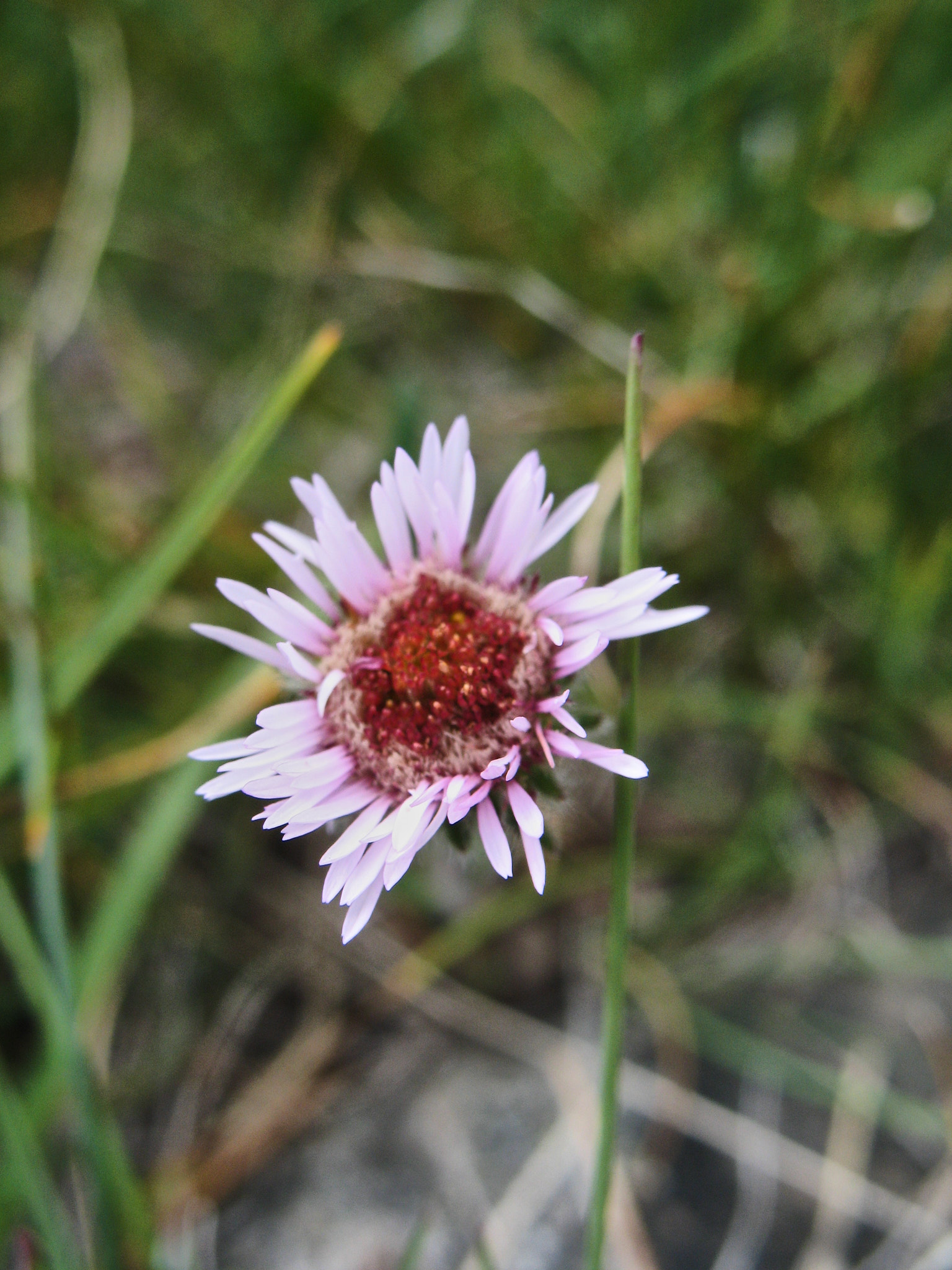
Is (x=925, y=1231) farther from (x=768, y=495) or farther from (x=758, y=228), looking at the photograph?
(x=758, y=228)

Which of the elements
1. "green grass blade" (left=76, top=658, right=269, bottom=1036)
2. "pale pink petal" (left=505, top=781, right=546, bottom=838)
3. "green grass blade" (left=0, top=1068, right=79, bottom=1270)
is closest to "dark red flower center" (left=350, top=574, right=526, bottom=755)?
"pale pink petal" (left=505, top=781, right=546, bottom=838)

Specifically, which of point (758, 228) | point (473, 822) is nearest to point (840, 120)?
point (758, 228)

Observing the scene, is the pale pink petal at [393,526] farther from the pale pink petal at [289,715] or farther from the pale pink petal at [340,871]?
the pale pink petal at [340,871]

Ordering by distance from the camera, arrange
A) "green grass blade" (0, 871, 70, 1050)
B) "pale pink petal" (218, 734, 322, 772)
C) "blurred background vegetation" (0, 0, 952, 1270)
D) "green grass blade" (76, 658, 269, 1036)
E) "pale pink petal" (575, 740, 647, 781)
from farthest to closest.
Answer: "blurred background vegetation" (0, 0, 952, 1270), "green grass blade" (76, 658, 269, 1036), "green grass blade" (0, 871, 70, 1050), "pale pink petal" (218, 734, 322, 772), "pale pink petal" (575, 740, 647, 781)

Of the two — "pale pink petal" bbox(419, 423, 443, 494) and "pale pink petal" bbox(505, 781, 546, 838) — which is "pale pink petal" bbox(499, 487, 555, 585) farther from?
"pale pink petal" bbox(505, 781, 546, 838)

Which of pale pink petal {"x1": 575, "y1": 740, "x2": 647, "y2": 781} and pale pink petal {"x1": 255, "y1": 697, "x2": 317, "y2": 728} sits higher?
pale pink petal {"x1": 255, "y1": 697, "x2": 317, "y2": 728}

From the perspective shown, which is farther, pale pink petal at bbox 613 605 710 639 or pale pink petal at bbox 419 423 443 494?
pale pink petal at bbox 419 423 443 494
